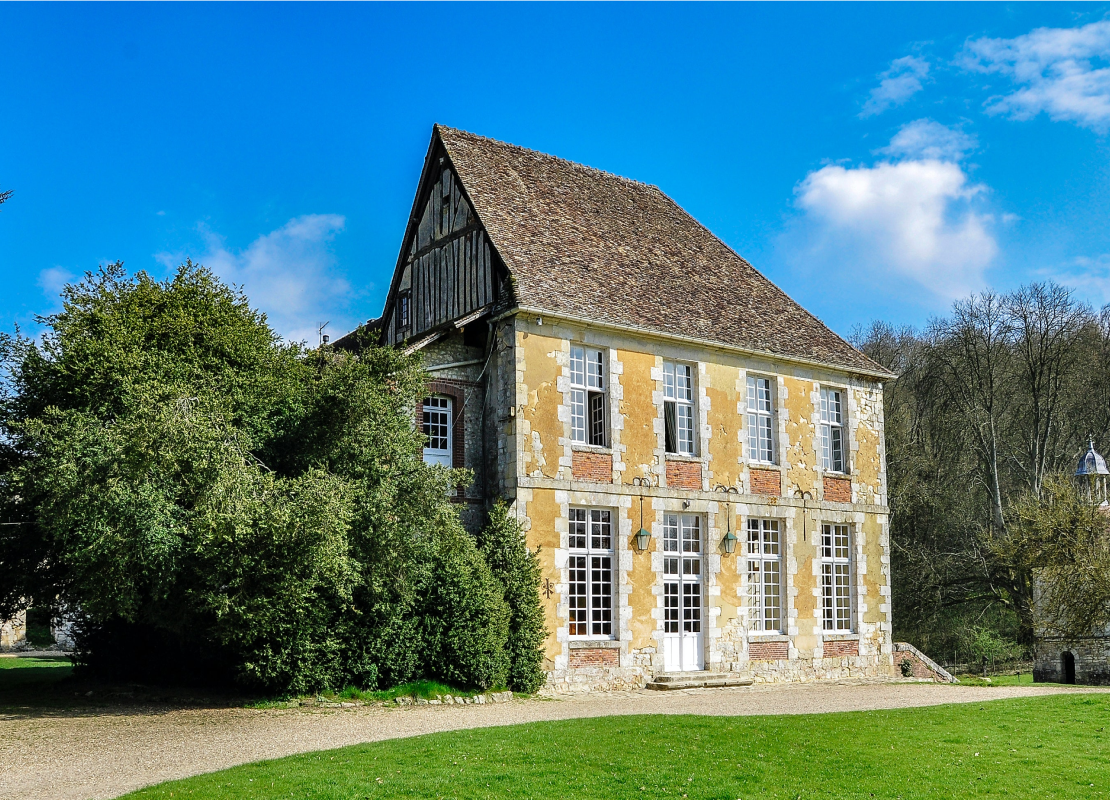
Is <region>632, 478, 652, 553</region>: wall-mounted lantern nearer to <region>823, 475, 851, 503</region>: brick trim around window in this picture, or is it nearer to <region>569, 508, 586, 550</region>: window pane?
<region>569, 508, 586, 550</region>: window pane

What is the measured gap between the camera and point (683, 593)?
19922 millimetres

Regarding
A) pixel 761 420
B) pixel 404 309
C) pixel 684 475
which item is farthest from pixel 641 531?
pixel 404 309

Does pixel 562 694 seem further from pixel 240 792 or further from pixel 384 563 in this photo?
pixel 240 792

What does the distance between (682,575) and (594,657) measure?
9.00 ft

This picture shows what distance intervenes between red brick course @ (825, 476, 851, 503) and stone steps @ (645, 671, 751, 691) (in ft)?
15.6

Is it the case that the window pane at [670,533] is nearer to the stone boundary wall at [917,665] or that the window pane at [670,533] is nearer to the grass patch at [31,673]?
the stone boundary wall at [917,665]

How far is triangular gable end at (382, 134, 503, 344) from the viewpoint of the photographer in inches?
798

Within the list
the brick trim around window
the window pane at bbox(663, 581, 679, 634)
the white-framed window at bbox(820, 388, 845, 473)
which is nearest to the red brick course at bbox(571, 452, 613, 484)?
the window pane at bbox(663, 581, 679, 634)

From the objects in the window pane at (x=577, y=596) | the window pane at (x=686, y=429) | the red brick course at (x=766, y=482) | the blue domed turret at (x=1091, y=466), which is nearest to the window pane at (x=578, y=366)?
the window pane at (x=686, y=429)

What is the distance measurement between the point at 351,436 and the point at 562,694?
19.8 feet

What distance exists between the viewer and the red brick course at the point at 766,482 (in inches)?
832

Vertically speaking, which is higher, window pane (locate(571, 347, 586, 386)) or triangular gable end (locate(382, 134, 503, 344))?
triangular gable end (locate(382, 134, 503, 344))

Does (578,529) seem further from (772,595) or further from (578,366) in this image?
(772,595)

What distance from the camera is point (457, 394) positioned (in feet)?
61.8
